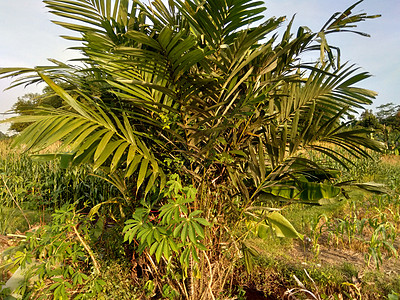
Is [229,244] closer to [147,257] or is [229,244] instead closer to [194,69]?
[147,257]

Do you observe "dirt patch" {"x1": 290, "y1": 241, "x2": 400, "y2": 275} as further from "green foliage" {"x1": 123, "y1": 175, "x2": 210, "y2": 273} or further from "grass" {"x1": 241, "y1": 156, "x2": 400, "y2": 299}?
"green foliage" {"x1": 123, "y1": 175, "x2": 210, "y2": 273}

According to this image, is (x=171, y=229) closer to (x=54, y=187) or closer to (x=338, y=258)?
(x=338, y=258)

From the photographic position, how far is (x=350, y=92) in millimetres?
1681

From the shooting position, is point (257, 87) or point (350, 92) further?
point (350, 92)

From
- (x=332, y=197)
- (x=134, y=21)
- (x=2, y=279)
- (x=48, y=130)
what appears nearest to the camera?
(x=48, y=130)

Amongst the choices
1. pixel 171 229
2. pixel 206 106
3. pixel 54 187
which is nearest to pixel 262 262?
pixel 171 229

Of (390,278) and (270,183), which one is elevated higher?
(270,183)

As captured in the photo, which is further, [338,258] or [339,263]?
[338,258]

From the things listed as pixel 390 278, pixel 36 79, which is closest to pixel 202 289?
pixel 390 278

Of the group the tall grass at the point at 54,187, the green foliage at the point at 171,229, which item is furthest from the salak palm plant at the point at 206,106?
the tall grass at the point at 54,187

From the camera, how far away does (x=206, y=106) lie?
55.7 inches

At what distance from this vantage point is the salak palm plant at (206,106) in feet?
3.95

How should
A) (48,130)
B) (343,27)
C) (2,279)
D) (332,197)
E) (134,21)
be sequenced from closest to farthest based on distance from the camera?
(48,130) < (343,27) < (332,197) < (134,21) < (2,279)

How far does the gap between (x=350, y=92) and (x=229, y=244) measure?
1273mm
